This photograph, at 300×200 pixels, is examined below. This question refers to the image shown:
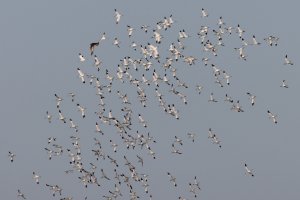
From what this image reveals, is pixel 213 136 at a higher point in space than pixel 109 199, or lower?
higher

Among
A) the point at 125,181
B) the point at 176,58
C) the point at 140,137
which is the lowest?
the point at 125,181

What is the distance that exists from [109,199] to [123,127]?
17230mm

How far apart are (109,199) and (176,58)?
32628 mm

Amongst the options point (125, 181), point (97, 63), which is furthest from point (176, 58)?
point (125, 181)

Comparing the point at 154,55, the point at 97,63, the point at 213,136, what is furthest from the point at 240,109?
the point at 97,63

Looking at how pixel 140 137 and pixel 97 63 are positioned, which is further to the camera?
pixel 140 137

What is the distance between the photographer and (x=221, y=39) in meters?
143

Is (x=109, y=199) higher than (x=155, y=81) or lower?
lower

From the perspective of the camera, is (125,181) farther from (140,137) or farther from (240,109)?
(240,109)

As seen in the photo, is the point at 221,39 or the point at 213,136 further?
the point at 213,136

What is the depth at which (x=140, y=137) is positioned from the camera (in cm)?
15025

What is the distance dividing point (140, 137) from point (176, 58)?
17.1 meters

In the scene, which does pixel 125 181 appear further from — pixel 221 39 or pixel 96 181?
pixel 221 39

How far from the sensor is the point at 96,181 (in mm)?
146875
